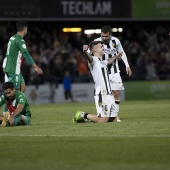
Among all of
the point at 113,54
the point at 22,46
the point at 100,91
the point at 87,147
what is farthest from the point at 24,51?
the point at 87,147

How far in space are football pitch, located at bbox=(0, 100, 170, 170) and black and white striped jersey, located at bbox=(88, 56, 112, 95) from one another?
0.93 metres

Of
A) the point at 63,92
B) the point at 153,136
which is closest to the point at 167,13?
the point at 63,92

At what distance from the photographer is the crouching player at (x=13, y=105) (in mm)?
14703

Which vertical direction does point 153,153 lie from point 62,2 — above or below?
below

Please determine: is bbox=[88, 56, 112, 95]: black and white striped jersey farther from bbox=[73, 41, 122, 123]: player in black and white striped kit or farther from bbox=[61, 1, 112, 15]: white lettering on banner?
bbox=[61, 1, 112, 15]: white lettering on banner

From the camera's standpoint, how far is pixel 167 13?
34.6 m

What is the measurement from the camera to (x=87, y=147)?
36.0 feet

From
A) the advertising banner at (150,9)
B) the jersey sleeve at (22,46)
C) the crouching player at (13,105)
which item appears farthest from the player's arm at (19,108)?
the advertising banner at (150,9)

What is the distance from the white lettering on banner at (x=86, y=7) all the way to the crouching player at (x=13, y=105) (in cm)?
1888

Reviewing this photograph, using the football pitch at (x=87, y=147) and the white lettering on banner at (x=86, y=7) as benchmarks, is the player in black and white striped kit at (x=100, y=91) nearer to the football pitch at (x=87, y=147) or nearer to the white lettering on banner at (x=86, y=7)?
A: the football pitch at (x=87, y=147)

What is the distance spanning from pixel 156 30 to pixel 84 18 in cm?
553

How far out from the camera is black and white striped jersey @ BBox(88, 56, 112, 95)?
15.7 metres

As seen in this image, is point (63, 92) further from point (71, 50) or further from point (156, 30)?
point (156, 30)

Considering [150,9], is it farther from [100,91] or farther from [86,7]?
[100,91]
